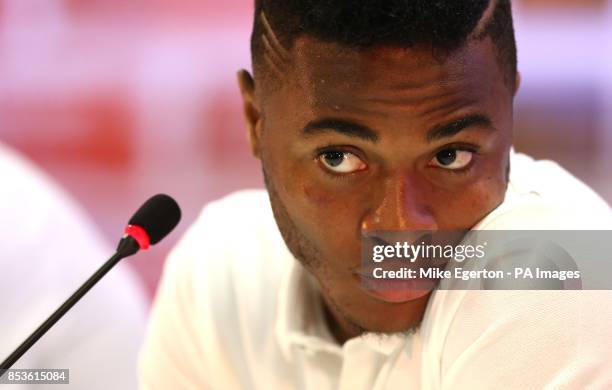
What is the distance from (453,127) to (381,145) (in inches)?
2.8

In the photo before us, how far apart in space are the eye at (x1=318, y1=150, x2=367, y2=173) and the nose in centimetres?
3

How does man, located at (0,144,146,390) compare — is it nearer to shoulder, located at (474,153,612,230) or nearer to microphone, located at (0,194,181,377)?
microphone, located at (0,194,181,377)

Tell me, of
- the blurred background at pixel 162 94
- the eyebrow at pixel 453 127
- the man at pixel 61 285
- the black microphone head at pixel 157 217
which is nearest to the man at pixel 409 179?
the eyebrow at pixel 453 127

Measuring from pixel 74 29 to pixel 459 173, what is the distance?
53.8 inches

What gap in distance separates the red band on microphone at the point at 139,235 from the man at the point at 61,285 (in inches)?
17.2

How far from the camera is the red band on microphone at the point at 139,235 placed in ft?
3.30

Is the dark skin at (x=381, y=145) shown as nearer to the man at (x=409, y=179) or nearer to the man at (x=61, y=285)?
the man at (x=409, y=179)

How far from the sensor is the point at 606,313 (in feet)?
2.92

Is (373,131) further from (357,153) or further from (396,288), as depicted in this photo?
(396,288)

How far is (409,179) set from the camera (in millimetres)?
908

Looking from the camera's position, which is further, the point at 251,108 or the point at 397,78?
the point at 251,108

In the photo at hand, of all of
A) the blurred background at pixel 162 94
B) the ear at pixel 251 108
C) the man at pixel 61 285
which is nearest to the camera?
the ear at pixel 251 108

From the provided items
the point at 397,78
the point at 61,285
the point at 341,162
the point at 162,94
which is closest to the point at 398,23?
the point at 397,78

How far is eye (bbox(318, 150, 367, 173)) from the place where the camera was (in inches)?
36.5
